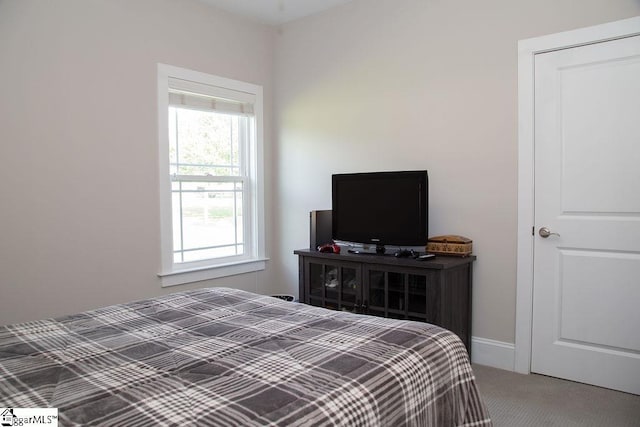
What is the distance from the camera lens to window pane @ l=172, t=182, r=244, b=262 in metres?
3.67

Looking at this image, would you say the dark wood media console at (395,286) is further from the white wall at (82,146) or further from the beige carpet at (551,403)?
the white wall at (82,146)

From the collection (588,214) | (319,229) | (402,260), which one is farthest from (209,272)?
(588,214)

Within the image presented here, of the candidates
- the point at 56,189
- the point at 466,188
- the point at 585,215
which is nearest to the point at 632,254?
the point at 585,215

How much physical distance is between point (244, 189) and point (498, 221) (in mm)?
2208

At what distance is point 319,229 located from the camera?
11.9ft

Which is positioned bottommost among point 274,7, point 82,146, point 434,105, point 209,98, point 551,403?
point 551,403

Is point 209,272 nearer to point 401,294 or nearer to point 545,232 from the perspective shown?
point 401,294

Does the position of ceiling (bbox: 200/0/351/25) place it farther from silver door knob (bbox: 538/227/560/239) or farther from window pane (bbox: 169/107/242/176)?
silver door knob (bbox: 538/227/560/239)

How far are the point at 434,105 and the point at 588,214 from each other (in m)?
1.25

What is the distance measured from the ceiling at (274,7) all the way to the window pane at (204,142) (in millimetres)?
883

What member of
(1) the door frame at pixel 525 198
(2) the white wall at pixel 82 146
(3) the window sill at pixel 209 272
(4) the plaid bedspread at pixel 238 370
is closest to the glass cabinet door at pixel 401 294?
(1) the door frame at pixel 525 198

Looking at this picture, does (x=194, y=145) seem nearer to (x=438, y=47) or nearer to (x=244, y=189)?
(x=244, y=189)

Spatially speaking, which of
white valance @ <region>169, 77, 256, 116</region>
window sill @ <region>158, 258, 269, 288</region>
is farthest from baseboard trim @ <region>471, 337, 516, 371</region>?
white valance @ <region>169, 77, 256, 116</region>

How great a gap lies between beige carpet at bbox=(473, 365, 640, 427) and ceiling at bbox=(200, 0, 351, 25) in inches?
122
